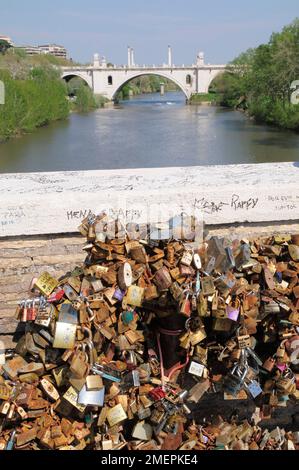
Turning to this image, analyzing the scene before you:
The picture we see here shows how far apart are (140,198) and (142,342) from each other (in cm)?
87

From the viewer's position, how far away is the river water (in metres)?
20.2

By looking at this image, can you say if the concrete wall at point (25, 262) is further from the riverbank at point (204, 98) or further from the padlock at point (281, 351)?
the riverbank at point (204, 98)

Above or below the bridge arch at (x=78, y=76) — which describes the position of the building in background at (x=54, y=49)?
above

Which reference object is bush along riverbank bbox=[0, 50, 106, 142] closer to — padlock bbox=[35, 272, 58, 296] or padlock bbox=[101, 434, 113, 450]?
padlock bbox=[35, 272, 58, 296]

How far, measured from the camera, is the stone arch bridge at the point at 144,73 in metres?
65.1

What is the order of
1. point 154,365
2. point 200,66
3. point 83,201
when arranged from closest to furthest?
1. point 154,365
2. point 83,201
3. point 200,66

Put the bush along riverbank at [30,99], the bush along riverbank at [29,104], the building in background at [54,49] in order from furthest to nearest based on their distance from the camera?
1. the building in background at [54,49]
2. the bush along riverbank at [30,99]
3. the bush along riverbank at [29,104]

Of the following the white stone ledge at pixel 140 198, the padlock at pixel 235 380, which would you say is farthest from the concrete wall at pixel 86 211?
the padlock at pixel 235 380

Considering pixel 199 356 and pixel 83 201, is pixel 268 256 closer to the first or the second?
pixel 199 356

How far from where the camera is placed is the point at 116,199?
9.58 feet

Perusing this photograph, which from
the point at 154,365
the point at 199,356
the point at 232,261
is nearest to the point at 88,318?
the point at 154,365

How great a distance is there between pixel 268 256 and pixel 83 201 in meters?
1.13

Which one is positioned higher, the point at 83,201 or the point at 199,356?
the point at 83,201

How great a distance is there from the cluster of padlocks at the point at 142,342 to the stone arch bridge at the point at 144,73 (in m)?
64.9
